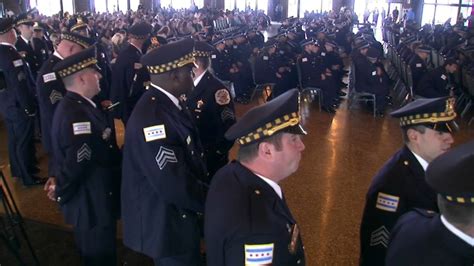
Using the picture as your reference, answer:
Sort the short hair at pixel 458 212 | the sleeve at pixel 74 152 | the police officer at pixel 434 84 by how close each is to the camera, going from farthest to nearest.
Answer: the police officer at pixel 434 84 → the sleeve at pixel 74 152 → the short hair at pixel 458 212

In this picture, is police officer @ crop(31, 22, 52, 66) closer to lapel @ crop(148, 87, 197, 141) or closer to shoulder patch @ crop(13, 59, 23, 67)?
shoulder patch @ crop(13, 59, 23, 67)

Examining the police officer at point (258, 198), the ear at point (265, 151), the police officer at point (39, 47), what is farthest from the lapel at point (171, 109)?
the police officer at point (39, 47)

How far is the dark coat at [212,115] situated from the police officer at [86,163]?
82cm

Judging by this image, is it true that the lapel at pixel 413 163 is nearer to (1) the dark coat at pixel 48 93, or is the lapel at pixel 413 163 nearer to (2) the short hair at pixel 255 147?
(2) the short hair at pixel 255 147

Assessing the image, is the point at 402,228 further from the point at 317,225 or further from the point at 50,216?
the point at 50,216

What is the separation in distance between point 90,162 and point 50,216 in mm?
1731

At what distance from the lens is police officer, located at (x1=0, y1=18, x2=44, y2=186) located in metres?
4.23

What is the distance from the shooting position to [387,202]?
2.06 metres

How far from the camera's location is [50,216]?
3.91m

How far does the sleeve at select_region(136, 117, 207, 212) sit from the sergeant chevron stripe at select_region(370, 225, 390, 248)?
33.3 inches

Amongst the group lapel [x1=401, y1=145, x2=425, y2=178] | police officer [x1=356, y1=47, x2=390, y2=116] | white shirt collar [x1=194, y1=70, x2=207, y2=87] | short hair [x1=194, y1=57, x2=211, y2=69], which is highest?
short hair [x1=194, y1=57, x2=211, y2=69]

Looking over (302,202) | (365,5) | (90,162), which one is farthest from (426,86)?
(365,5)

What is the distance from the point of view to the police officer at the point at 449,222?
1.31 metres

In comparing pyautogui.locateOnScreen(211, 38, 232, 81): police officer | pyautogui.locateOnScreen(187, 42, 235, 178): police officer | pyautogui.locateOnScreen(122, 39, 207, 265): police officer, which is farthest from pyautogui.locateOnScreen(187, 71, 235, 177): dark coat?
pyautogui.locateOnScreen(211, 38, 232, 81): police officer
